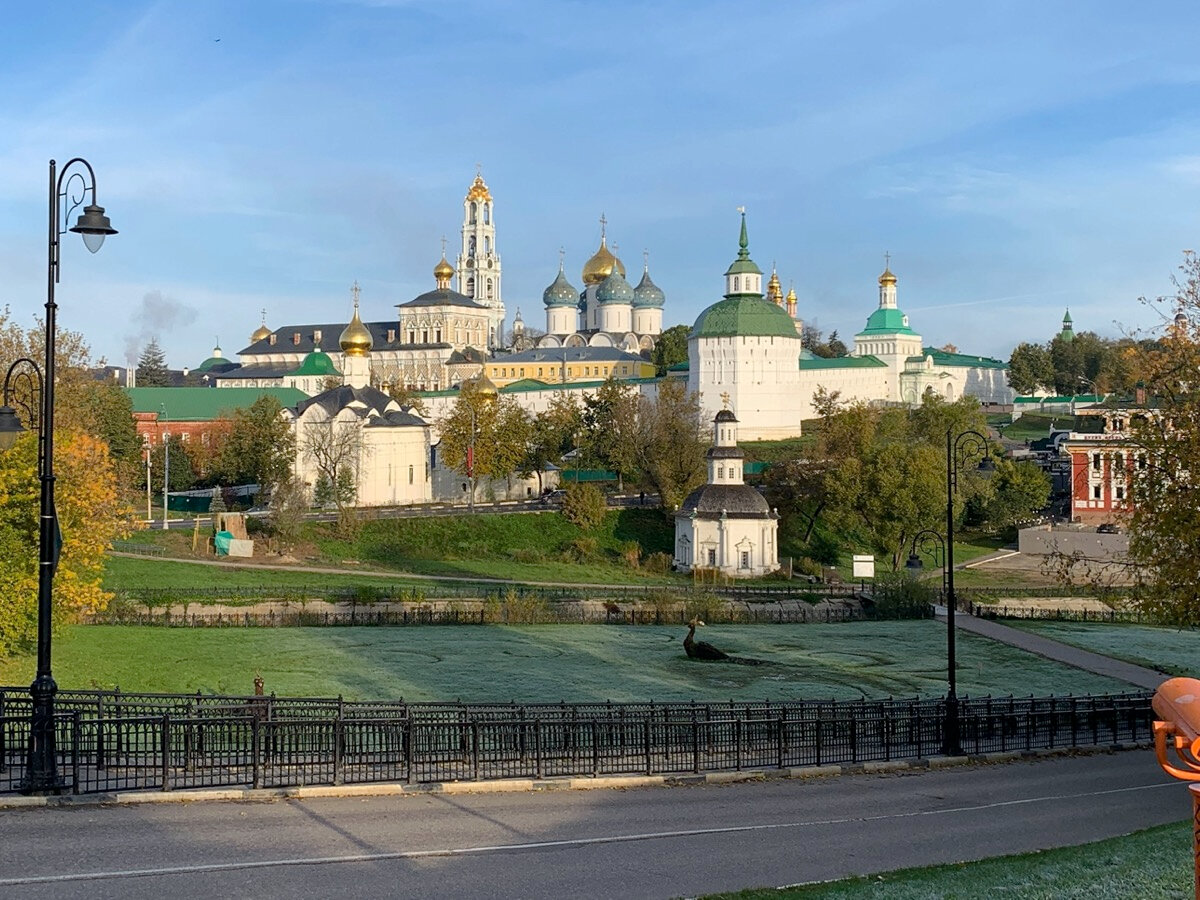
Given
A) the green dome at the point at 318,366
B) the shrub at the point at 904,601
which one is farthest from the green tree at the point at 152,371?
the shrub at the point at 904,601

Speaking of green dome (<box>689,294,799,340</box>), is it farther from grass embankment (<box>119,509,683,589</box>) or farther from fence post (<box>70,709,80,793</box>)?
fence post (<box>70,709,80,793</box>)

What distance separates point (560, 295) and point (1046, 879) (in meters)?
143

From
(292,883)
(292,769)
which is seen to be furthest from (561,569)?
(292,883)

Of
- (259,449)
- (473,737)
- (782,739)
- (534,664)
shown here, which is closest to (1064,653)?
(534,664)

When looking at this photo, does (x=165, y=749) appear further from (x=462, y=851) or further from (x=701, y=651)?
(x=701, y=651)

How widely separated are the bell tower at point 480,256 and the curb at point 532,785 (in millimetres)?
143695

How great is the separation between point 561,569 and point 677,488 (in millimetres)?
13782

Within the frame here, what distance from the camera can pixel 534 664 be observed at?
120 ft

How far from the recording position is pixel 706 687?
32875 mm

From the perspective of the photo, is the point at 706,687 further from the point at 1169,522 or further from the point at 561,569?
the point at 561,569

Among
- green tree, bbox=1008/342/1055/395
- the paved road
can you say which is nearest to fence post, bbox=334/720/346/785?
the paved road

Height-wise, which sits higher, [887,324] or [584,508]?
[887,324]

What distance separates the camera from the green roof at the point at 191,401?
10912 centimetres

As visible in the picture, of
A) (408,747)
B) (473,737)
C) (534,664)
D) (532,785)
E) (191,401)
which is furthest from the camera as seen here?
(191,401)
